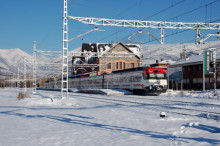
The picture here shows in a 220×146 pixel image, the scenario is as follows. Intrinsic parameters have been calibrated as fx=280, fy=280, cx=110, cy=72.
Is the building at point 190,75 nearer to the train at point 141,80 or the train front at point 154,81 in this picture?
the train at point 141,80

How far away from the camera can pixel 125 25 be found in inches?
1054

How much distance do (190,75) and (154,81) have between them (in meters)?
19.2

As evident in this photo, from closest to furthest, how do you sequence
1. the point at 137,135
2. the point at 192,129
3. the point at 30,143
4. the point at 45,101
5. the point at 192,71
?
the point at 30,143 → the point at 137,135 → the point at 192,129 → the point at 45,101 → the point at 192,71

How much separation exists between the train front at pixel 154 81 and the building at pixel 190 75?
1164cm

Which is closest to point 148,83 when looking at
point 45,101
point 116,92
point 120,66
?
point 116,92

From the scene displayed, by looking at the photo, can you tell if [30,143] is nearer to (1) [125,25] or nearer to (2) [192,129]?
(2) [192,129]

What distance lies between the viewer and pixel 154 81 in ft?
108

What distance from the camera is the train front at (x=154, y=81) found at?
3294cm

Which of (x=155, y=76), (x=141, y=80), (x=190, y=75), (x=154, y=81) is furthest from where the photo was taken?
(x=190, y=75)

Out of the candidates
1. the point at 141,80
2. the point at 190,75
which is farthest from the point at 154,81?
the point at 190,75

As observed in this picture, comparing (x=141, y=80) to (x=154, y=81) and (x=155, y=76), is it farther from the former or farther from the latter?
(x=155, y=76)

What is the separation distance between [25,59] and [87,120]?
36.5m

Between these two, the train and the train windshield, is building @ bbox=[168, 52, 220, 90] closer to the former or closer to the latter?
the train

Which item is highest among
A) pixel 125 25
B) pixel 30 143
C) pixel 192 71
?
pixel 125 25
